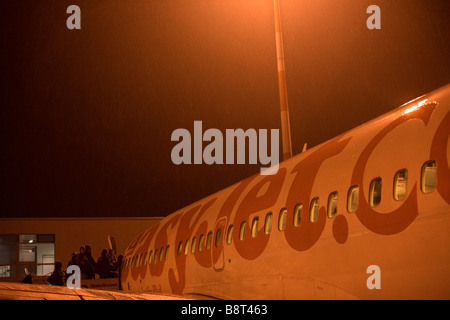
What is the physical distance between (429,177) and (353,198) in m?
1.43

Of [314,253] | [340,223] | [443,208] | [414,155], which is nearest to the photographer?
[443,208]

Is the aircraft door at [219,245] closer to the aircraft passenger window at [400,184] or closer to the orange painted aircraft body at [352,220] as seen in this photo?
the orange painted aircraft body at [352,220]

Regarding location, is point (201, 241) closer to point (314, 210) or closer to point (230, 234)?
point (230, 234)

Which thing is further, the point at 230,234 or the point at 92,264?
the point at 92,264

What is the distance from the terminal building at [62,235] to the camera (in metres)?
33.6

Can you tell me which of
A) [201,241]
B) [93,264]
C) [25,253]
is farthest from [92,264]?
[25,253]

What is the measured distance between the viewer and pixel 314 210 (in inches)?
330

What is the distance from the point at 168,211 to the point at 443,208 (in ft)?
95.5

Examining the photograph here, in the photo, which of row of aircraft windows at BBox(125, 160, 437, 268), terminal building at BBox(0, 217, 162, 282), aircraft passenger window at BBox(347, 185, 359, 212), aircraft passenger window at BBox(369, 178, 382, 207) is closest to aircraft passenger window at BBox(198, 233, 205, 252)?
row of aircraft windows at BBox(125, 160, 437, 268)

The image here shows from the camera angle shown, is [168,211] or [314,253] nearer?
[314,253]

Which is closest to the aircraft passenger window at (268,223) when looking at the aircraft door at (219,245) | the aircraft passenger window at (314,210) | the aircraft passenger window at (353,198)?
the aircraft passenger window at (314,210)

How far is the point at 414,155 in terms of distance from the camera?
6406 millimetres
